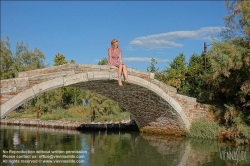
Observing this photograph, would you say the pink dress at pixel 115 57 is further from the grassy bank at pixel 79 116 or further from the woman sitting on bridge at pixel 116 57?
the grassy bank at pixel 79 116

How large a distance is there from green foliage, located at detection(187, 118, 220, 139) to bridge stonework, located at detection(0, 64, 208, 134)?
23 cm

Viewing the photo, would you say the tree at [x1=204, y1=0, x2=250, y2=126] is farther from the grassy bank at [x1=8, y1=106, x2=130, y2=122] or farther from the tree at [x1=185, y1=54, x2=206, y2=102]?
the grassy bank at [x1=8, y1=106, x2=130, y2=122]

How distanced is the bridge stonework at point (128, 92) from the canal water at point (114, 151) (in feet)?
3.22

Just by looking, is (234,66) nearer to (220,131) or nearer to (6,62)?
(220,131)

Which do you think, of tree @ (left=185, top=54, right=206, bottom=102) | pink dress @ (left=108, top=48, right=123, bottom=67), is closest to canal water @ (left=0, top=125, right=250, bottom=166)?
pink dress @ (left=108, top=48, right=123, bottom=67)

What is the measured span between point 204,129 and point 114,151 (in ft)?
12.8

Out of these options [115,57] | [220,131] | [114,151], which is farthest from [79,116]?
[115,57]

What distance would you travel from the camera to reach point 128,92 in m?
12.1

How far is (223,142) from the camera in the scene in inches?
433

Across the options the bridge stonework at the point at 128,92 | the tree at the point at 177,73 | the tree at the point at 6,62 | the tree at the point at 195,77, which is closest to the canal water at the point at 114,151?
the bridge stonework at the point at 128,92

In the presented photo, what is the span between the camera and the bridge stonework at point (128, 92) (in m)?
7.49

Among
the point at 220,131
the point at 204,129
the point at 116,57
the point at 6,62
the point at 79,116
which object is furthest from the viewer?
the point at 6,62

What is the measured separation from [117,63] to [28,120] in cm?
962

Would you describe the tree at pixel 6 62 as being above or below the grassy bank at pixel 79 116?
above
